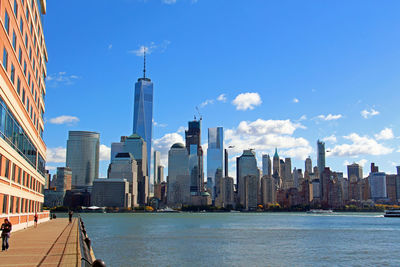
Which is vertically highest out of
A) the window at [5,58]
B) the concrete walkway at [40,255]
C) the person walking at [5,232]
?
the window at [5,58]

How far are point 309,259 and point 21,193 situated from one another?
36.6 metres

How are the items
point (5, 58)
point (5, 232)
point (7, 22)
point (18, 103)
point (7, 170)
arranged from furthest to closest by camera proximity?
point (18, 103) < point (7, 170) < point (7, 22) < point (5, 58) < point (5, 232)

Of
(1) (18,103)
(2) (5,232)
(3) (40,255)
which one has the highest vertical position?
(1) (18,103)

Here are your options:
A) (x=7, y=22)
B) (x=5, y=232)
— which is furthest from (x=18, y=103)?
(x=5, y=232)

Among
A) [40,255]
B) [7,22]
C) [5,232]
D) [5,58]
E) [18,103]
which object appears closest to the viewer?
[40,255]

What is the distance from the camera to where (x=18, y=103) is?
50.1 meters

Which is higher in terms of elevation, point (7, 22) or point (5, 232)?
point (7, 22)

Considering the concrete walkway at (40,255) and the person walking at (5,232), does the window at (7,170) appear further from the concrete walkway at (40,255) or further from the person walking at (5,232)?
the person walking at (5,232)

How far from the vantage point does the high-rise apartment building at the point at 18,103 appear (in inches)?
1638

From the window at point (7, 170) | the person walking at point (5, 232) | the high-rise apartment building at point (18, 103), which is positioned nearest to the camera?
the person walking at point (5, 232)

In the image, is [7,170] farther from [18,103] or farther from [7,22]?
[7,22]

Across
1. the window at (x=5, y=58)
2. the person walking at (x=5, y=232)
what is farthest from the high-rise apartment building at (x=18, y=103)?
the person walking at (x=5, y=232)

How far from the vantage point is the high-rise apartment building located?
136 feet

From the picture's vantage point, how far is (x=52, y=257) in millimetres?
27391
